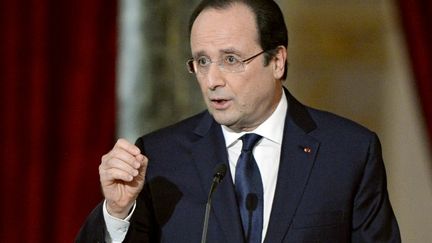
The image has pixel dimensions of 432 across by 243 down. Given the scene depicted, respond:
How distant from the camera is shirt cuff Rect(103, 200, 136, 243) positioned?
2.10 m

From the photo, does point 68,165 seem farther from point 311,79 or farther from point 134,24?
point 311,79

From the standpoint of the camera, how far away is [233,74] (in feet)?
7.36

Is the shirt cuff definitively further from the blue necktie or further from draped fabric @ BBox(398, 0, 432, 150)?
draped fabric @ BBox(398, 0, 432, 150)

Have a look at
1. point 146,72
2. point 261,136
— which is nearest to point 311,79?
point 146,72

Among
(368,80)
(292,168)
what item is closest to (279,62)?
Result: (292,168)

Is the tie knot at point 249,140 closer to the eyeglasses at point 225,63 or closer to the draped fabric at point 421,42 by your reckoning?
the eyeglasses at point 225,63

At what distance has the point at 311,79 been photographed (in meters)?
3.67

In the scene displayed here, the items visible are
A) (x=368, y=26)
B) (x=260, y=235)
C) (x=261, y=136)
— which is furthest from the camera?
(x=368, y=26)

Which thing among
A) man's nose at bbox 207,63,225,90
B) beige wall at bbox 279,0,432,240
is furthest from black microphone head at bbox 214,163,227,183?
beige wall at bbox 279,0,432,240

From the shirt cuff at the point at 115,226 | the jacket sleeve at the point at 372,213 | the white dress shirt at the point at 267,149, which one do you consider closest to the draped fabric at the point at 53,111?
the white dress shirt at the point at 267,149

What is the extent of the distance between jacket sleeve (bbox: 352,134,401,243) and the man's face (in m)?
0.34

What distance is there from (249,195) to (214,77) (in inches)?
12.6

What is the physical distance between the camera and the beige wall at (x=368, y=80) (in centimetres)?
364

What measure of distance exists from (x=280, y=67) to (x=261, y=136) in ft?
0.70
